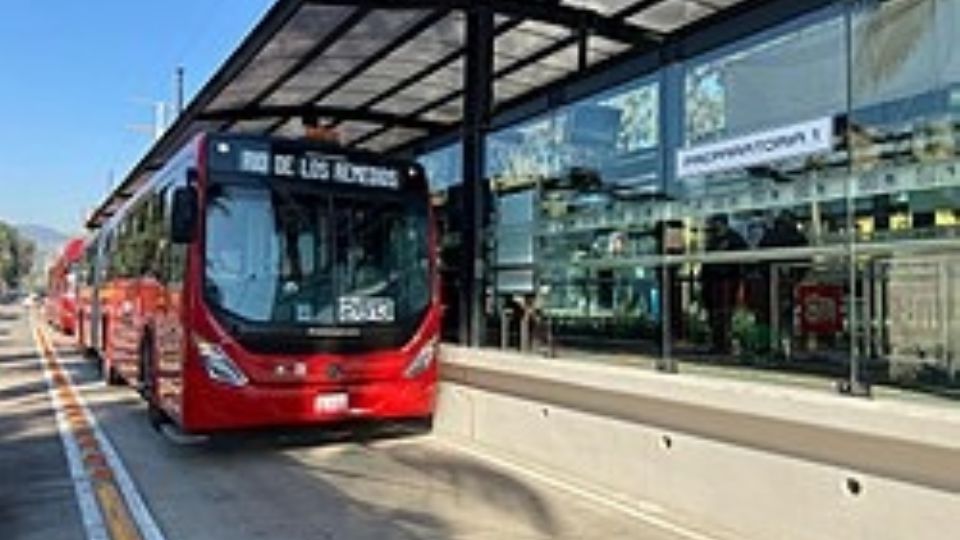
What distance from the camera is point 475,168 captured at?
11609 millimetres

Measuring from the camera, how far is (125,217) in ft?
54.9

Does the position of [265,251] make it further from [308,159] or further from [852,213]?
[852,213]

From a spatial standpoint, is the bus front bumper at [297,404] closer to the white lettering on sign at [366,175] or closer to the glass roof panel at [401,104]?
the white lettering on sign at [366,175]

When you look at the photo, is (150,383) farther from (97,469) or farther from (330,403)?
(330,403)

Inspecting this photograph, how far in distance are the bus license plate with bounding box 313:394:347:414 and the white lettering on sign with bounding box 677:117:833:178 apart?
3.85m

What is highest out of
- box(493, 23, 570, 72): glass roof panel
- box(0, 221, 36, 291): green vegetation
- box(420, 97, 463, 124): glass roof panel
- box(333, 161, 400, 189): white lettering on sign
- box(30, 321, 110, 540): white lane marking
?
box(0, 221, 36, 291): green vegetation

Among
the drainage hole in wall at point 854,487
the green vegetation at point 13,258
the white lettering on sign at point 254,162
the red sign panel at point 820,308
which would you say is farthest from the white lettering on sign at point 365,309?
the green vegetation at point 13,258

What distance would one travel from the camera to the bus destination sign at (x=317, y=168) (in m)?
10.2

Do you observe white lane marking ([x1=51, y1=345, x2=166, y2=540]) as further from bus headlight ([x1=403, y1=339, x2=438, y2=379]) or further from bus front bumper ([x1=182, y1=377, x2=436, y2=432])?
bus headlight ([x1=403, y1=339, x2=438, y2=379])

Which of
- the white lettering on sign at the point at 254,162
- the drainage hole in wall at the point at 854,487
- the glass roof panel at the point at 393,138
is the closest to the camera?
the drainage hole in wall at the point at 854,487

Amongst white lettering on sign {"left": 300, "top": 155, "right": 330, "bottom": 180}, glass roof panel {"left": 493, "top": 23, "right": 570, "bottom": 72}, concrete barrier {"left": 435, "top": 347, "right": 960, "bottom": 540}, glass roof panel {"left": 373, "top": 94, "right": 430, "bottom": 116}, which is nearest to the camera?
concrete barrier {"left": 435, "top": 347, "right": 960, "bottom": 540}

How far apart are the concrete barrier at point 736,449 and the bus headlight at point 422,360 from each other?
35.8 inches

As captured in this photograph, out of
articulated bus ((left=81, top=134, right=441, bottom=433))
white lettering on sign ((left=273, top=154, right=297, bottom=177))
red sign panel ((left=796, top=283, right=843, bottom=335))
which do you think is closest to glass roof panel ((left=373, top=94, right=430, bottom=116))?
articulated bus ((left=81, top=134, right=441, bottom=433))

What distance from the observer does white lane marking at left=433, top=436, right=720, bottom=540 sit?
6.99 metres
